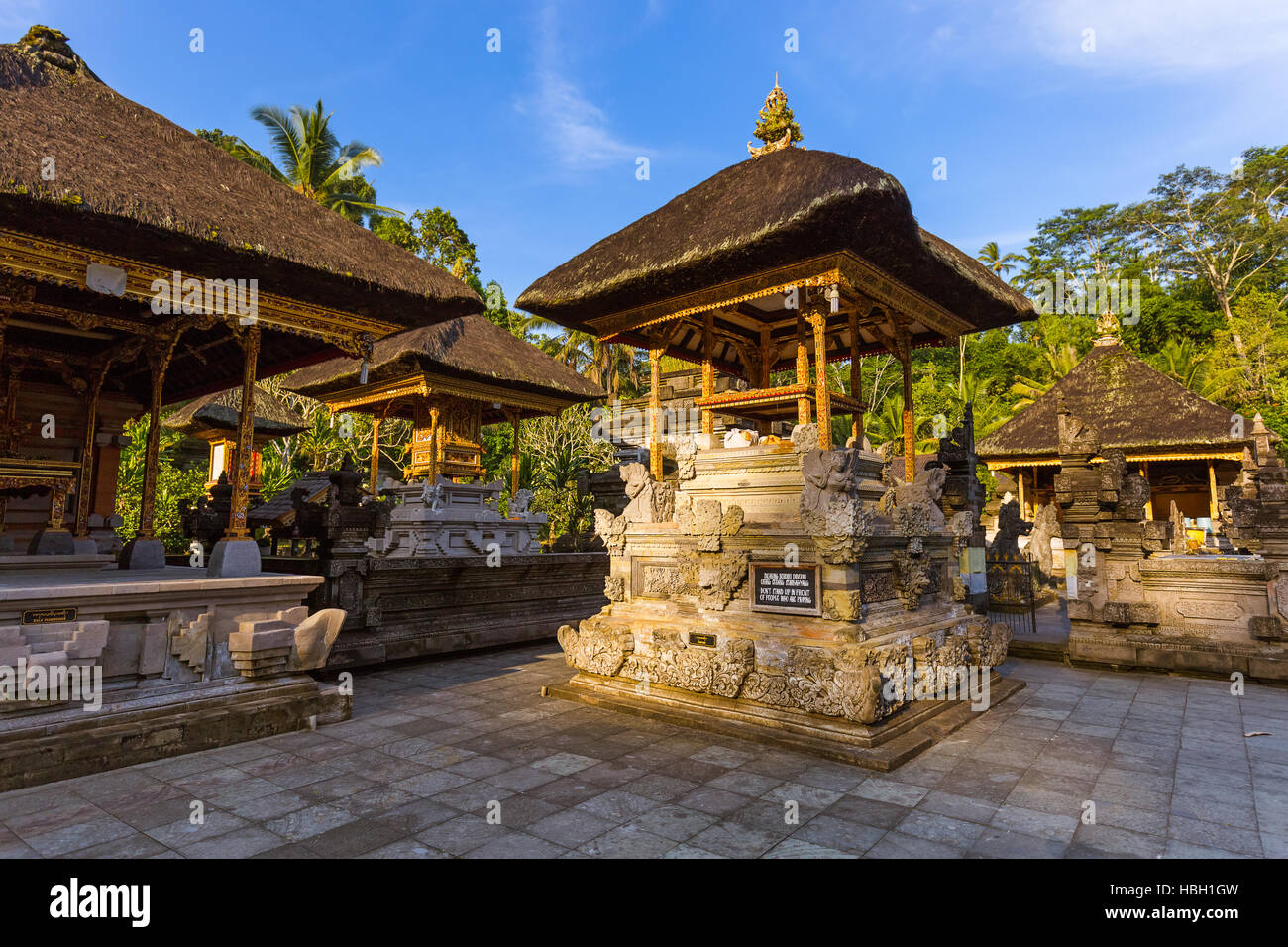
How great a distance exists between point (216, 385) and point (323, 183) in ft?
64.1

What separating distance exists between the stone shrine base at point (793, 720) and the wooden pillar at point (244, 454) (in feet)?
13.1

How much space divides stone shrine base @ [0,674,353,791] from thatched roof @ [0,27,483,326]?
4.03 meters

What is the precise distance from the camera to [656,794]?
16.0 ft

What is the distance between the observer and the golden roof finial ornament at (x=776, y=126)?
9336 mm

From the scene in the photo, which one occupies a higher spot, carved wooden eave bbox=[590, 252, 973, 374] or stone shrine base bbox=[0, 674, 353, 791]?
carved wooden eave bbox=[590, 252, 973, 374]

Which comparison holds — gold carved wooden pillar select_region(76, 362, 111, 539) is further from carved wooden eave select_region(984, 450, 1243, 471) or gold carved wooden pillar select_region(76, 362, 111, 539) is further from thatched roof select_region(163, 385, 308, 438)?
carved wooden eave select_region(984, 450, 1243, 471)

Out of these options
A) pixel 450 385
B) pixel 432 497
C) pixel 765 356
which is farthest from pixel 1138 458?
pixel 432 497

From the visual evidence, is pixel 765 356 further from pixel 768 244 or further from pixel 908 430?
pixel 768 244

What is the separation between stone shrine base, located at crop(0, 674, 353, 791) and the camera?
4969mm

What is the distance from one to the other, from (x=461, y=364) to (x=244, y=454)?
7.72m

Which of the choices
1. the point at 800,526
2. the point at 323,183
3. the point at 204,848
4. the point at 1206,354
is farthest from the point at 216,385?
the point at 1206,354

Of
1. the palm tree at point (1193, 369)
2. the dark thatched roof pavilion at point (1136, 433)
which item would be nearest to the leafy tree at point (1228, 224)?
the palm tree at point (1193, 369)

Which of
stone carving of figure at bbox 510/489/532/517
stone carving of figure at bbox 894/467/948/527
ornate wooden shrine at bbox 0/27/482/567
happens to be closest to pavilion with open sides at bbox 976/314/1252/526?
stone carving of figure at bbox 894/467/948/527

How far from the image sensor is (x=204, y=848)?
153 inches
